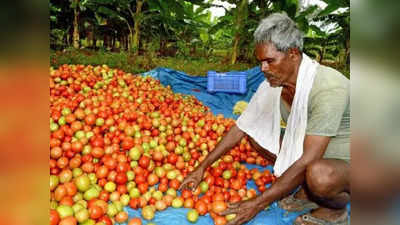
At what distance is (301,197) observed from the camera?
2607 mm

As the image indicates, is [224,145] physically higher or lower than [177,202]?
higher

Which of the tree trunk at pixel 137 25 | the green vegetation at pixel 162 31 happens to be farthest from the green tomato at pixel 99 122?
the tree trunk at pixel 137 25

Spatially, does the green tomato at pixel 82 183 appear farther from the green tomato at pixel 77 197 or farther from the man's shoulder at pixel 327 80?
the man's shoulder at pixel 327 80

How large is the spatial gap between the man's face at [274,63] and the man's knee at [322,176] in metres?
0.63

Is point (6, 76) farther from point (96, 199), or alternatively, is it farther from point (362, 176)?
point (96, 199)

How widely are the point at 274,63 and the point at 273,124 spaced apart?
2.43ft

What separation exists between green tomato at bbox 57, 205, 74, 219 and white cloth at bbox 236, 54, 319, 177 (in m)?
1.46

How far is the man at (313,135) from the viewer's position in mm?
2008

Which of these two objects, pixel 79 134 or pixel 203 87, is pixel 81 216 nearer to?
pixel 79 134

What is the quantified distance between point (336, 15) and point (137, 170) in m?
8.11

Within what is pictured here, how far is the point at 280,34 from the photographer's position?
2082mm

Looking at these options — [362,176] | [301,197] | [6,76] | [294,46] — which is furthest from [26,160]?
[301,197]

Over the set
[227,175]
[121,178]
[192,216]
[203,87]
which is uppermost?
[203,87]

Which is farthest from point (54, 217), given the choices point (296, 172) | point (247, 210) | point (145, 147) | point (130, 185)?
point (296, 172)
